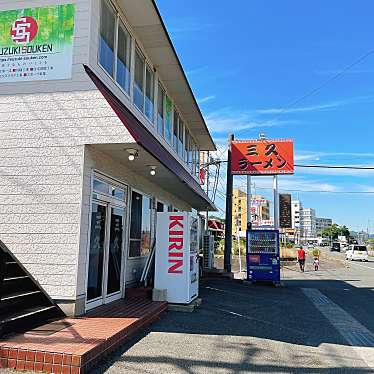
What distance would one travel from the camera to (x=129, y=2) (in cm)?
802

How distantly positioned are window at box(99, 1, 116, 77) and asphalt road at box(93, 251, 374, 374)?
5.11m

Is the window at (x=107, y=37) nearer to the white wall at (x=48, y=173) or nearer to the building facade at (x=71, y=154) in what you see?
A: the building facade at (x=71, y=154)

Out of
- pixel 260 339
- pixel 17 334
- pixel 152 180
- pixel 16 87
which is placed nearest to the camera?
pixel 17 334

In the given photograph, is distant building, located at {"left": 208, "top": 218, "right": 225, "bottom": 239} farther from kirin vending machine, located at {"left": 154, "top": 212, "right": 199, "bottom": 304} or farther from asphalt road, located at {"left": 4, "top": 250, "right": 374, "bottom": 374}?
kirin vending machine, located at {"left": 154, "top": 212, "right": 199, "bottom": 304}

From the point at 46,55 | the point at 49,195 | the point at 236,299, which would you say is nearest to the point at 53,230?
the point at 49,195

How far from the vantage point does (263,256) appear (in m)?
15.7

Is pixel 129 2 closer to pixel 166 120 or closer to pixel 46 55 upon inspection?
pixel 46 55

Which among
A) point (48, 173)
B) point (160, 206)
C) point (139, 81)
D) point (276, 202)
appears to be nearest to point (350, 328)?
point (48, 173)

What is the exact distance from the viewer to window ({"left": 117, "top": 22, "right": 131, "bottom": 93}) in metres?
8.51

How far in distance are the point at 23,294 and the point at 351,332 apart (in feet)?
19.2

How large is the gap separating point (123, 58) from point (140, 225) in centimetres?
439

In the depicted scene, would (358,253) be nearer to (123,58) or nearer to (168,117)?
(168,117)

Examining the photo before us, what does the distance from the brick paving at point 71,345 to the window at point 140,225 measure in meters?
3.58

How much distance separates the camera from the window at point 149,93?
34.0ft
